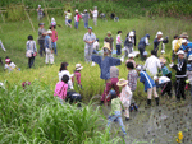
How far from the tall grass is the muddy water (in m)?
1.11

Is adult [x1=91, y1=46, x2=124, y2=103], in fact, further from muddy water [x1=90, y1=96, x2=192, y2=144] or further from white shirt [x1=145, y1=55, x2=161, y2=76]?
white shirt [x1=145, y1=55, x2=161, y2=76]

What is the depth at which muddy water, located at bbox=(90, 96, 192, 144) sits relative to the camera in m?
7.13

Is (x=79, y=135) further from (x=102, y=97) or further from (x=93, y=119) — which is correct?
(x=102, y=97)

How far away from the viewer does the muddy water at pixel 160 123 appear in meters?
7.13

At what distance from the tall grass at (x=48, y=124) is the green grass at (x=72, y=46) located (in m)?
3.73

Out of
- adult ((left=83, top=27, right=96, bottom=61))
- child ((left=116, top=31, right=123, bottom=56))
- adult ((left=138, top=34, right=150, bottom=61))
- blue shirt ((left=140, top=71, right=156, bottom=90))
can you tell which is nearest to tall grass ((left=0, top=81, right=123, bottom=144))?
blue shirt ((left=140, top=71, right=156, bottom=90))

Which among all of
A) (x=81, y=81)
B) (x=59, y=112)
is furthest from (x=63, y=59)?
(x=59, y=112)

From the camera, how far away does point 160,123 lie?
7965 millimetres

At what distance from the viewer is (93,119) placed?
5504 mm

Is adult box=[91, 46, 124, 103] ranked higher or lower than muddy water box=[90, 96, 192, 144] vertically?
higher

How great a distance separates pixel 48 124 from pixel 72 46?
1284cm

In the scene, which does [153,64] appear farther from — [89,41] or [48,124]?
[48,124]

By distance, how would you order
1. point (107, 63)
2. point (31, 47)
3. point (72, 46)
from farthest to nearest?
1. point (72, 46)
2. point (31, 47)
3. point (107, 63)

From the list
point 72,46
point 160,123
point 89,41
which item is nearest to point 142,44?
point 89,41
